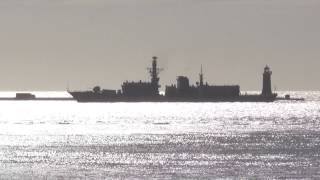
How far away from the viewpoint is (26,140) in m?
96.2

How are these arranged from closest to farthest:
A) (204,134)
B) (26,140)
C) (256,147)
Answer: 1. (256,147)
2. (26,140)
3. (204,134)

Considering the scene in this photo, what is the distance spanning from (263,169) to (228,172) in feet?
8.30

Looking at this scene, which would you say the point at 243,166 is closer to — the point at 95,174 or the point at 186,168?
the point at 186,168

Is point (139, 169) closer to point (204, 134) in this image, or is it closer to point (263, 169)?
point (263, 169)

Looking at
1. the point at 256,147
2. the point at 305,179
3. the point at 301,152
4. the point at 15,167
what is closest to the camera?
the point at 305,179

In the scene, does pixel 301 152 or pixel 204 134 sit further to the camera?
pixel 204 134

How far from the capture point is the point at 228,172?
62.0m

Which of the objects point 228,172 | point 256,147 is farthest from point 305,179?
point 256,147

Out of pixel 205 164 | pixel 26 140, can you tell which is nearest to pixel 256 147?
pixel 205 164

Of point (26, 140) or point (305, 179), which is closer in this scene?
point (305, 179)

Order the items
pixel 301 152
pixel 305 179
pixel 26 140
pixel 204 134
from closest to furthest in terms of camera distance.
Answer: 1. pixel 305 179
2. pixel 301 152
3. pixel 26 140
4. pixel 204 134

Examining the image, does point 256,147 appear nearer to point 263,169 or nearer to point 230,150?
point 230,150

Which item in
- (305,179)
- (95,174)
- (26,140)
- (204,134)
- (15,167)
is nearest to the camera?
(305,179)

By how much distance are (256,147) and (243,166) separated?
17.8m
